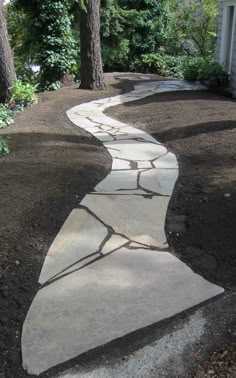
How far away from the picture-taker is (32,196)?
3.85 meters

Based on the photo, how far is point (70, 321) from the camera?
2471mm

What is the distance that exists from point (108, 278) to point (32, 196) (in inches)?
51.7

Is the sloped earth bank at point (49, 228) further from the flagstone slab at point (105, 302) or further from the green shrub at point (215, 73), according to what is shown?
the green shrub at point (215, 73)

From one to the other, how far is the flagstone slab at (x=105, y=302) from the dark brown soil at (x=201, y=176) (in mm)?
206

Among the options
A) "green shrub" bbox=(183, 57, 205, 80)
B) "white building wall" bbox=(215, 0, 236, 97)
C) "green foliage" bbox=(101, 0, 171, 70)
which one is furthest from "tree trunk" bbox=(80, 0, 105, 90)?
"green foliage" bbox=(101, 0, 171, 70)

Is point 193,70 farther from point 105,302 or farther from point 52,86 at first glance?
point 105,302

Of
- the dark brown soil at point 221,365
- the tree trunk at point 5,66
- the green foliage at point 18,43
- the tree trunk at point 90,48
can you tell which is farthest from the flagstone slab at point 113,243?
the green foliage at point 18,43

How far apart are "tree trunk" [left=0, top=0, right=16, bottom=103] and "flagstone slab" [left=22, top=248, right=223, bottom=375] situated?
→ 6975mm

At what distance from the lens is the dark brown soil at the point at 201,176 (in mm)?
3113

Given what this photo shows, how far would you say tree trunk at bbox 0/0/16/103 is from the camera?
8.77 meters

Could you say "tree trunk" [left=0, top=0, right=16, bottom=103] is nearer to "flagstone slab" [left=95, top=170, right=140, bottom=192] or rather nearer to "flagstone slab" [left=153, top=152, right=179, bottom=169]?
"flagstone slab" [left=153, top=152, right=179, bottom=169]

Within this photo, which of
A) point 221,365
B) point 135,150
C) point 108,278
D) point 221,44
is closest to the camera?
point 221,365

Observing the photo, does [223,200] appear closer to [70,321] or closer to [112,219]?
[112,219]

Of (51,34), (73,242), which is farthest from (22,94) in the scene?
(73,242)
